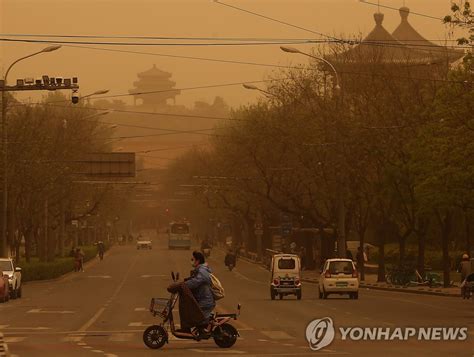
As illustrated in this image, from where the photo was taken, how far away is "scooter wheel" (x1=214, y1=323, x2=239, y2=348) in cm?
2425

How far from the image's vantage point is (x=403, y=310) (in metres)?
40.4

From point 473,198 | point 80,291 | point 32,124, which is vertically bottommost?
point 80,291

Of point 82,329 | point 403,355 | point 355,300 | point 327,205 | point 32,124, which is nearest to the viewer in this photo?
point 403,355

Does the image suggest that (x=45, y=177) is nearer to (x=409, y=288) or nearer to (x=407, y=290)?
(x=409, y=288)

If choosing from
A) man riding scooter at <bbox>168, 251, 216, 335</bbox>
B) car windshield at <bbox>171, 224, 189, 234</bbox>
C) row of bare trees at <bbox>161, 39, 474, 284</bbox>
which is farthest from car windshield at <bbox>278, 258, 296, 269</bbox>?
car windshield at <bbox>171, 224, 189, 234</bbox>

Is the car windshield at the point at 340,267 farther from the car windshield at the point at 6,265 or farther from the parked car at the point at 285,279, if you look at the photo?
the car windshield at the point at 6,265

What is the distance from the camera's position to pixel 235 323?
34.3 meters

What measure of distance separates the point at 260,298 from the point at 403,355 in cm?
3135

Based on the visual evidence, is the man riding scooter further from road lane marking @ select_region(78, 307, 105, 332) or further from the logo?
road lane marking @ select_region(78, 307, 105, 332)

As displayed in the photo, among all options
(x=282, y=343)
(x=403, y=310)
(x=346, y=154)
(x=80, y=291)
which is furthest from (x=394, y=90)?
(x=282, y=343)

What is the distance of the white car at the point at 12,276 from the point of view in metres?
51.8

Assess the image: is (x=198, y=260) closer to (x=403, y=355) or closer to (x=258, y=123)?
(x=403, y=355)

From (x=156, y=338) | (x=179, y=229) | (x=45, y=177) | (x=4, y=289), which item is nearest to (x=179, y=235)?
(x=179, y=229)
